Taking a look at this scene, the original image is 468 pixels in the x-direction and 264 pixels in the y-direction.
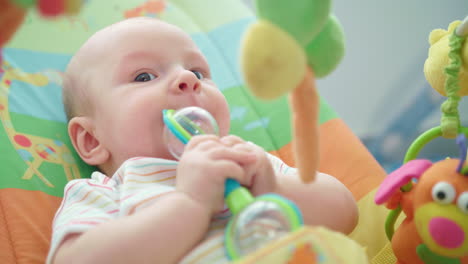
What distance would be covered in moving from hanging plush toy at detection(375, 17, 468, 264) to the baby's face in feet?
1.07

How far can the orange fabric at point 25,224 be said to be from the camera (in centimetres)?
75

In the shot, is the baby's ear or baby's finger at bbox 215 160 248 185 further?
the baby's ear

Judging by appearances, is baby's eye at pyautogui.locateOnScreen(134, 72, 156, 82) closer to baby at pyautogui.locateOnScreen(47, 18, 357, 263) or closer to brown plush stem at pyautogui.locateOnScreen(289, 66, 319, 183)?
baby at pyautogui.locateOnScreen(47, 18, 357, 263)

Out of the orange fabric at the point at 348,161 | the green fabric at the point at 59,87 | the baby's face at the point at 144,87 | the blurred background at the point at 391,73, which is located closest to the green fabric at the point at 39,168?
the green fabric at the point at 59,87

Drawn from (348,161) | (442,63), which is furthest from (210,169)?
(348,161)

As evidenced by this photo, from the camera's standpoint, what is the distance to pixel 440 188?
1.94ft

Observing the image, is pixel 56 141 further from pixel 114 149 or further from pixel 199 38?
pixel 199 38

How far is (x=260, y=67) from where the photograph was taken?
13.9 inches

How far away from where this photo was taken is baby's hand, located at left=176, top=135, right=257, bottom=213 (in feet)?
1.88

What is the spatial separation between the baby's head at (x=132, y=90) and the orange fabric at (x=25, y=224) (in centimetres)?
11

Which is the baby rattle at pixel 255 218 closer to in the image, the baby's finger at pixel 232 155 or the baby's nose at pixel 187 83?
the baby's finger at pixel 232 155

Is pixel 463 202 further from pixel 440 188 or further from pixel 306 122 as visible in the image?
pixel 306 122

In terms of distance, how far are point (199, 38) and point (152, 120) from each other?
0.56 m

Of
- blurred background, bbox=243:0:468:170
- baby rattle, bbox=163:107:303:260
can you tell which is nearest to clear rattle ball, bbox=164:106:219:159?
baby rattle, bbox=163:107:303:260
